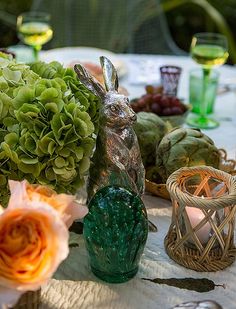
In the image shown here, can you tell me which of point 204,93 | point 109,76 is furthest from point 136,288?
point 204,93

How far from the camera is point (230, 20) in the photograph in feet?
11.3

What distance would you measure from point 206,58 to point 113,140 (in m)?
0.67

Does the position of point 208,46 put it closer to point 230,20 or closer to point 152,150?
point 152,150

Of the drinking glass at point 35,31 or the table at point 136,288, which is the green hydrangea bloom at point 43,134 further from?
the drinking glass at point 35,31

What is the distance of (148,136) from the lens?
1.12 metres

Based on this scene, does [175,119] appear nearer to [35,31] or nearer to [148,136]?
[148,136]

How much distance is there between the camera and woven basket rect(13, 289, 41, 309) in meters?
0.74

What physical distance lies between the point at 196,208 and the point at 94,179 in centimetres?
17

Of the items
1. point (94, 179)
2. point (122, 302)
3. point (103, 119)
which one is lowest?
point (122, 302)

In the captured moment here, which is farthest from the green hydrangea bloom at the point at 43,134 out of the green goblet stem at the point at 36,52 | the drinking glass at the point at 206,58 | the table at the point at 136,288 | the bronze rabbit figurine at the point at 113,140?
the green goblet stem at the point at 36,52

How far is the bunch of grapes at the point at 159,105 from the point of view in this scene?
1312 millimetres

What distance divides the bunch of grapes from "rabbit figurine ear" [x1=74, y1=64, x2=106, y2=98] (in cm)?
41

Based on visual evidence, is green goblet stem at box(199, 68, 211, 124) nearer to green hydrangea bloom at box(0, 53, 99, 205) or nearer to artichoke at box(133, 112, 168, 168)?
artichoke at box(133, 112, 168, 168)

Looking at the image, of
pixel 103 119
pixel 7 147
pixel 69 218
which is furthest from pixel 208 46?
pixel 69 218
